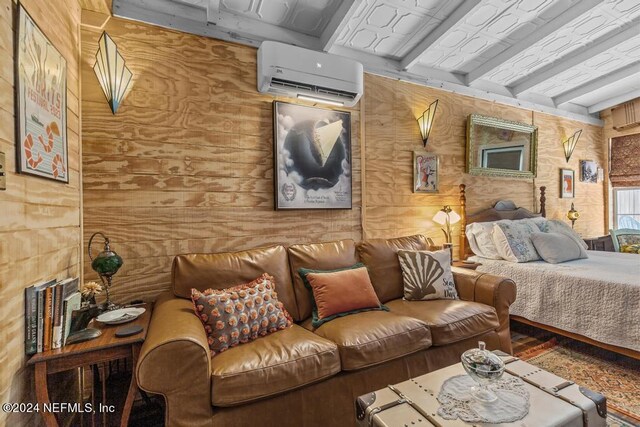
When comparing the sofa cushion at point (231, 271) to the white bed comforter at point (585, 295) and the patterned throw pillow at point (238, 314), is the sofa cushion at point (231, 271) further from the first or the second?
the white bed comforter at point (585, 295)

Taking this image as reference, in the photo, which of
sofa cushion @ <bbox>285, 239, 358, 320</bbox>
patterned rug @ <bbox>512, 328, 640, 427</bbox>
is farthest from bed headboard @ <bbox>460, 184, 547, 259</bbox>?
sofa cushion @ <bbox>285, 239, 358, 320</bbox>

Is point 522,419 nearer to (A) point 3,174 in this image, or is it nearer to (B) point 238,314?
(B) point 238,314

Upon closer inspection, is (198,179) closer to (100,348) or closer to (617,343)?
(100,348)

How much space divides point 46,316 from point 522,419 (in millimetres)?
1899

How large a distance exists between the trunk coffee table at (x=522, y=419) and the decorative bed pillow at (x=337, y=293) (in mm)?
706

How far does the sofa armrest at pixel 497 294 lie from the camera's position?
86.7 inches

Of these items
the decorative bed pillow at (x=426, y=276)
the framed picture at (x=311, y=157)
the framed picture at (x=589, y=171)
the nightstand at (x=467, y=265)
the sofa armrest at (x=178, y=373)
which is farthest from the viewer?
the framed picture at (x=589, y=171)

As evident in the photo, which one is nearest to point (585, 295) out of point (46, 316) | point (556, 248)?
point (556, 248)

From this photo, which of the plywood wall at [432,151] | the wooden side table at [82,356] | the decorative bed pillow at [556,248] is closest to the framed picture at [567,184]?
the plywood wall at [432,151]

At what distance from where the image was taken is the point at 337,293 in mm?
1988

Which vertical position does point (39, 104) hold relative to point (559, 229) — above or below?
above

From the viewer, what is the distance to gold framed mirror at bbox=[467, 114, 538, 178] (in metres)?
3.58

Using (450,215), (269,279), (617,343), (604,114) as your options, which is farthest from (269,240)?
(604,114)

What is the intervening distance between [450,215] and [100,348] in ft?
10.1
